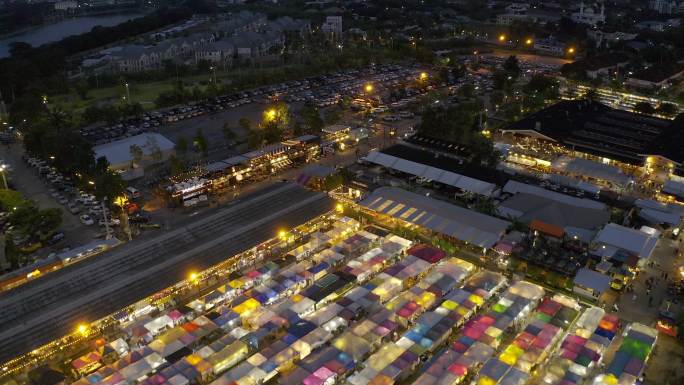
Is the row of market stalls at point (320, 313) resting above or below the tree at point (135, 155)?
below

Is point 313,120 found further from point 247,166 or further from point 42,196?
point 42,196

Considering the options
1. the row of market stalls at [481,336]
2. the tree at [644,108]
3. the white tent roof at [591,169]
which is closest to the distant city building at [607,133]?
the white tent roof at [591,169]

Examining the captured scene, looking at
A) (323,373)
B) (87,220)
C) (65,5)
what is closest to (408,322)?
(323,373)

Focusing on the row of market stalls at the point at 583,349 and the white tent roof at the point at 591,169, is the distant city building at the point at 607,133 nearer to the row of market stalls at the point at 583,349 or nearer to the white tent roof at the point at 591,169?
the white tent roof at the point at 591,169

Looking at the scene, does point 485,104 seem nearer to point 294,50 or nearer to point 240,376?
point 294,50

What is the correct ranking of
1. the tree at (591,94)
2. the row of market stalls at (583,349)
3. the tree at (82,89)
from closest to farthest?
1. the row of market stalls at (583,349)
2. the tree at (591,94)
3. the tree at (82,89)
